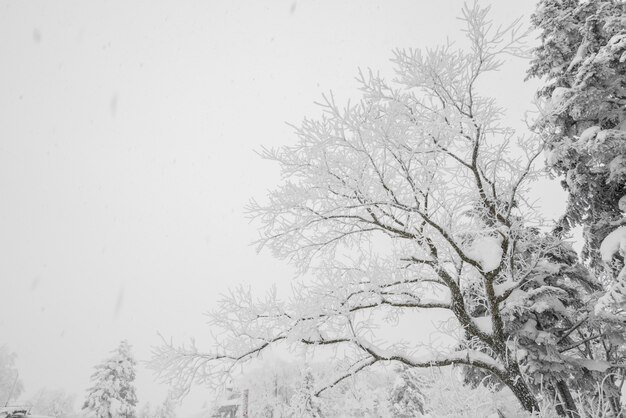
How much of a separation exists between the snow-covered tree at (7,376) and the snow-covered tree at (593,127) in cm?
8009

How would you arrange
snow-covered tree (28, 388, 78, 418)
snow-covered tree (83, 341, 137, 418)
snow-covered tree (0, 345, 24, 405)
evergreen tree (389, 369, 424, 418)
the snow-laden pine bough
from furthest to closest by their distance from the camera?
1. snow-covered tree (28, 388, 78, 418)
2. snow-covered tree (0, 345, 24, 405)
3. evergreen tree (389, 369, 424, 418)
4. snow-covered tree (83, 341, 137, 418)
5. the snow-laden pine bough

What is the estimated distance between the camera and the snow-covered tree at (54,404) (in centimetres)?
7011

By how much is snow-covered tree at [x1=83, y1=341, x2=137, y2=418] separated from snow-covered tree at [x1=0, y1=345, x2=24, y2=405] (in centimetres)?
4486

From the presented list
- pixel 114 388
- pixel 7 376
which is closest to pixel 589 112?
pixel 114 388

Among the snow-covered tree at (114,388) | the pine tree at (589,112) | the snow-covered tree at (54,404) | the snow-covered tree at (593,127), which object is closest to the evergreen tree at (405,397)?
the snow-covered tree at (114,388)

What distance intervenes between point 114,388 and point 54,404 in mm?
63247

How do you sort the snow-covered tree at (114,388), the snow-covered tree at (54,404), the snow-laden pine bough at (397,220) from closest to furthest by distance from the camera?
1. the snow-laden pine bough at (397,220)
2. the snow-covered tree at (114,388)
3. the snow-covered tree at (54,404)

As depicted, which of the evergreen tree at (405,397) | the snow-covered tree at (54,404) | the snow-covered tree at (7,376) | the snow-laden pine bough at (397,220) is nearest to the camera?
the snow-laden pine bough at (397,220)

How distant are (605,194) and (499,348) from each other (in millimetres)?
4490

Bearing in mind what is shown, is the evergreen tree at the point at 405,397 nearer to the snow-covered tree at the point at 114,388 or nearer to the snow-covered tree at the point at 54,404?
the snow-covered tree at the point at 114,388

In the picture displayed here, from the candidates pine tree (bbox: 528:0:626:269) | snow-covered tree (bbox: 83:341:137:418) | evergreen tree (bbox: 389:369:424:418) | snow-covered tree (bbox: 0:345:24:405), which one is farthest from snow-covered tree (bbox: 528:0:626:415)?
snow-covered tree (bbox: 0:345:24:405)

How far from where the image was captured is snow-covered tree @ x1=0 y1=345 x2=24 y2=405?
5762cm

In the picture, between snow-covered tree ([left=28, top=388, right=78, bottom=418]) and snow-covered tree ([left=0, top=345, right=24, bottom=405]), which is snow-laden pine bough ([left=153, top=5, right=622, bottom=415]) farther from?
snow-covered tree ([left=28, top=388, right=78, bottom=418])

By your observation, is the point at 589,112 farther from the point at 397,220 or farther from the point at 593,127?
the point at 397,220
